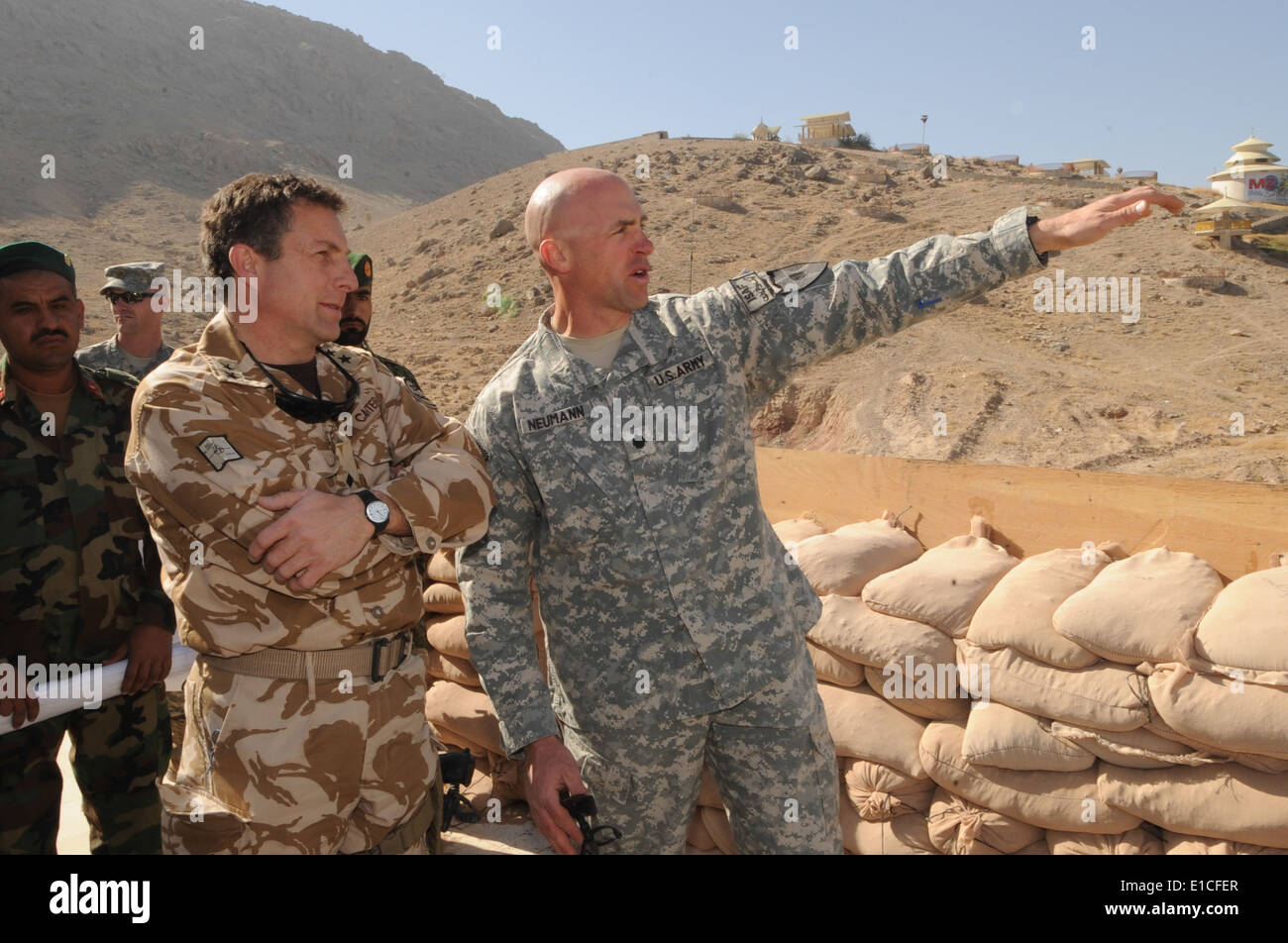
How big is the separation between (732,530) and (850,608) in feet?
3.20

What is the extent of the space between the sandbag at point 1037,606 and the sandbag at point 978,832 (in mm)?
442

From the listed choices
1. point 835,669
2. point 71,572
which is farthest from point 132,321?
point 835,669

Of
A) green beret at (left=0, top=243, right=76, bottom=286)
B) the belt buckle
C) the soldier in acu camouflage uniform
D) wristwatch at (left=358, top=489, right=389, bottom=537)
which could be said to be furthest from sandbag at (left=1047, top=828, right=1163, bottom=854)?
the soldier in acu camouflage uniform

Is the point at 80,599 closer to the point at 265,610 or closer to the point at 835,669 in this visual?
the point at 265,610

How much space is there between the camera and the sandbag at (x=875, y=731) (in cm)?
267

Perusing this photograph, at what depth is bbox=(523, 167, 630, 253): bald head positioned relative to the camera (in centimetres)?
198

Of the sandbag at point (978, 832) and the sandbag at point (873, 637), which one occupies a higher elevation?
the sandbag at point (873, 637)

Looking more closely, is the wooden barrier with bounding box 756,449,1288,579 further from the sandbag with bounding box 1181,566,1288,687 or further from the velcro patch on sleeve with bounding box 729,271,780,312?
the velcro patch on sleeve with bounding box 729,271,780,312

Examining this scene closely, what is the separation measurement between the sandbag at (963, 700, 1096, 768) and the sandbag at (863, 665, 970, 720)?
119mm

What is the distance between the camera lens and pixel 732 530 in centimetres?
200

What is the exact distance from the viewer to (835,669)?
9.36ft

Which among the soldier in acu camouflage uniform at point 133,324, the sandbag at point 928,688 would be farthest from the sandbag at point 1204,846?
the soldier in acu camouflage uniform at point 133,324

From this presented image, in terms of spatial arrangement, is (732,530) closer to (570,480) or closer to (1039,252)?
(570,480)

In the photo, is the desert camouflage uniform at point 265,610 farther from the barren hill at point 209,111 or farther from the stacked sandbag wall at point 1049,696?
the barren hill at point 209,111
